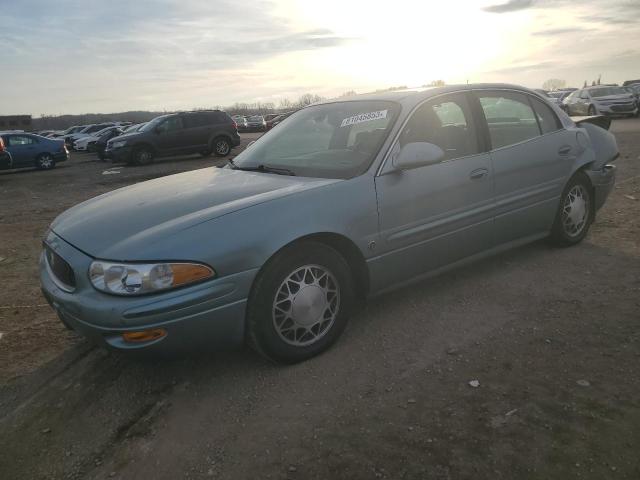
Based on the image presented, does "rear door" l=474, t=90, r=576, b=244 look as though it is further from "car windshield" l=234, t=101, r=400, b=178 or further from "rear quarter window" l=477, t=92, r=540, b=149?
"car windshield" l=234, t=101, r=400, b=178

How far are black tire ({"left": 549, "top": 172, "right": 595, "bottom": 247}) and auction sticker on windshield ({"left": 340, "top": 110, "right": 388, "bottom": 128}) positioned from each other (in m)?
2.01

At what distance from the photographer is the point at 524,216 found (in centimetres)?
416

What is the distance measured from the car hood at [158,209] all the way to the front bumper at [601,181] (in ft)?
9.62

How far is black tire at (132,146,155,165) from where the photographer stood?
56.9 feet

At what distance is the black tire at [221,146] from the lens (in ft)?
59.3

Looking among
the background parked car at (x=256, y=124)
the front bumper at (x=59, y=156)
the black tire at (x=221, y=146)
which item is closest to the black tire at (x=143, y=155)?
the black tire at (x=221, y=146)

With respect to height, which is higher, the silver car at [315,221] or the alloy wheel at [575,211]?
the silver car at [315,221]

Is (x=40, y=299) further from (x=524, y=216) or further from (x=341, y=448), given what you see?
(x=524, y=216)

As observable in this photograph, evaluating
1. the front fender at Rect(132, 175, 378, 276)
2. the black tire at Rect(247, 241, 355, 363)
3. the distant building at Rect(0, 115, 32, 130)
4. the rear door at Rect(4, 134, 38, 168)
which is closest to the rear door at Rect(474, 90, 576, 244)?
the front fender at Rect(132, 175, 378, 276)

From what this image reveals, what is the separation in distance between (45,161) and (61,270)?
1866 centimetres

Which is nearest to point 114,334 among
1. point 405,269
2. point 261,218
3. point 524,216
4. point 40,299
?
point 261,218

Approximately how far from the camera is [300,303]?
2943mm

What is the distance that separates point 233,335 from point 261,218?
655mm

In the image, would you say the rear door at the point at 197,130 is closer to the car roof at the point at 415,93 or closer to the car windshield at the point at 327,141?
the car windshield at the point at 327,141
